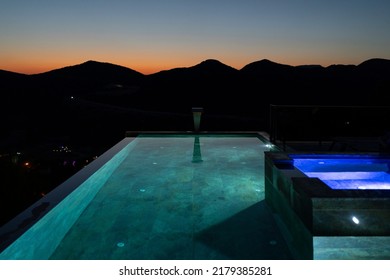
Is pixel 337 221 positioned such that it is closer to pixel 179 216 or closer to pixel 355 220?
pixel 355 220

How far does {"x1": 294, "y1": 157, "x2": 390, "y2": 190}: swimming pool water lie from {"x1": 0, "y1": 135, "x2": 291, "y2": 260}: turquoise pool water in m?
0.78

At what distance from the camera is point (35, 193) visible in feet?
87.4

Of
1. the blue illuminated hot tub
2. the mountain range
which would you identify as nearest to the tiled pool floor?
the blue illuminated hot tub

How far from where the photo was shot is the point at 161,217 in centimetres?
334

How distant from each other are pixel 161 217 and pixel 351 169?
2460 millimetres

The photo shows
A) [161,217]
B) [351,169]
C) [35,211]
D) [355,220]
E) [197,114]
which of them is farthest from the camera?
[197,114]

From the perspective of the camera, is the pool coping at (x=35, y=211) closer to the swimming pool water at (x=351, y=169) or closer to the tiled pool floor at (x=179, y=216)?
the tiled pool floor at (x=179, y=216)

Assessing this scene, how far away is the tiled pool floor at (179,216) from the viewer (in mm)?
2605

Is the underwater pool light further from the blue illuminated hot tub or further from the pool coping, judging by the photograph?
the pool coping

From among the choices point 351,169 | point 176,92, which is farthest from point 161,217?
point 176,92

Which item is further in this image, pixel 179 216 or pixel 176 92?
pixel 176 92

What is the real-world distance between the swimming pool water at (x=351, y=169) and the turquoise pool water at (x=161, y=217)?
0.78 metres
